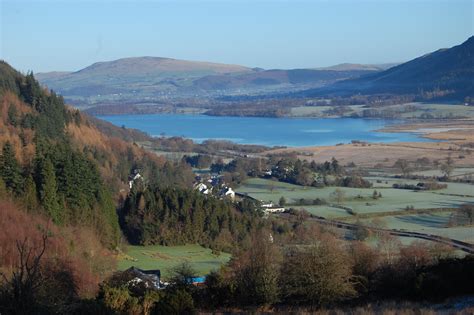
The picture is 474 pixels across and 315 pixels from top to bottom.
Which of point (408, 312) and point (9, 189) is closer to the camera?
point (408, 312)

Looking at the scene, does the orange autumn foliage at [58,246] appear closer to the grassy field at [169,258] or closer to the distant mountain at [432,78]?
the grassy field at [169,258]

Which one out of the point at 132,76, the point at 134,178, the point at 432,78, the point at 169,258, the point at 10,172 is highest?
the point at 132,76

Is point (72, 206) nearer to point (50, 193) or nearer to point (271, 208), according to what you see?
point (50, 193)

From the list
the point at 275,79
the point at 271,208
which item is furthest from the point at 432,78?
the point at 271,208

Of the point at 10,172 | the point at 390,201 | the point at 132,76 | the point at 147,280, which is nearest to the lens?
the point at 147,280

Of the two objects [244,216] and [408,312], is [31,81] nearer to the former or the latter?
[244,216]

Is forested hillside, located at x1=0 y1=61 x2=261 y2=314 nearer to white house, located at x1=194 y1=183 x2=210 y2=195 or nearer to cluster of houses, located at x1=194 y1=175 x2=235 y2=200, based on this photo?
cluster of houses, located at x1=194 y1=175 x2=235 y2=200

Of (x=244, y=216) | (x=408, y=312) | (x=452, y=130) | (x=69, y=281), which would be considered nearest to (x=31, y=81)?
(x=244, y=216)

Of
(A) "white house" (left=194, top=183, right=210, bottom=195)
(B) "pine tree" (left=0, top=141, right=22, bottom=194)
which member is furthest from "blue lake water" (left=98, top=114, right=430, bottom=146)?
(B) "pine tree" (left=0, top=141, right=22, bottom=194)
